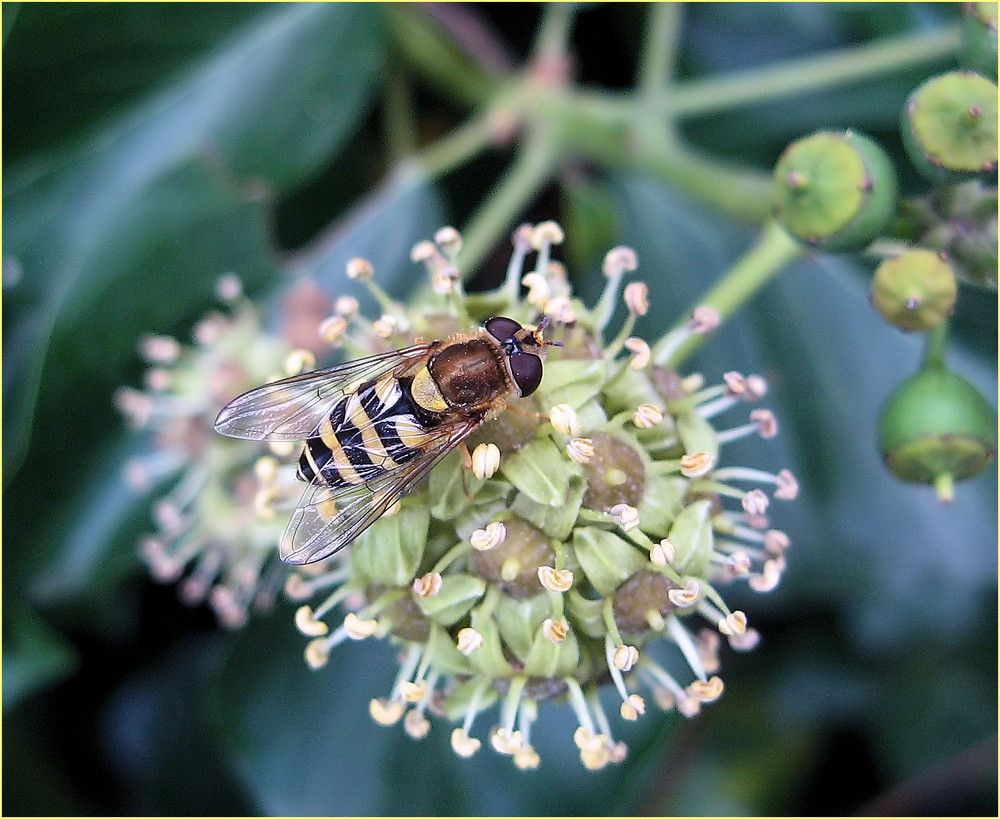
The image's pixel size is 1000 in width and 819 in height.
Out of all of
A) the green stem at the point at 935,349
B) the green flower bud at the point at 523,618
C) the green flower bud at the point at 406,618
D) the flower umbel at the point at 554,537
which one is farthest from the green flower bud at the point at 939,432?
the green flower bud at the point at 406,618

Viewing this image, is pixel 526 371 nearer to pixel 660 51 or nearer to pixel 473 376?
pixel 473 376

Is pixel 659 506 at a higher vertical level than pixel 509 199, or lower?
lower

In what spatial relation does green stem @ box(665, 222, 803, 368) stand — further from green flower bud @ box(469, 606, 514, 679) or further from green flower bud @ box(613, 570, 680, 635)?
green flower bud @ box(469, 606, 514, 679)

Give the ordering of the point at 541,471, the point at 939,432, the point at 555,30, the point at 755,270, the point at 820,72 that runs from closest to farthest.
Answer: the point at 541,471, the point at 939,432, the point at 755,270, the point at 820,72, the point at 555,30

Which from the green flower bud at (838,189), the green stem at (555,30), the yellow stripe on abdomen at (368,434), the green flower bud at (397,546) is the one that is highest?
the green stem at (555,30)

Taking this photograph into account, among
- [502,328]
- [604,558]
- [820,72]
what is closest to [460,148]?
[820,72]

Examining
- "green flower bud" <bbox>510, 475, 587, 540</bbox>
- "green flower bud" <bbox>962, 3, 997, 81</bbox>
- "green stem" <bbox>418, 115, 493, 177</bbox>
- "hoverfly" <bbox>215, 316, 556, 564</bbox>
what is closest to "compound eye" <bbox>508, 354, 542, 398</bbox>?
"hoverfly" <bbox>215, 316, 556, 564</bbox>

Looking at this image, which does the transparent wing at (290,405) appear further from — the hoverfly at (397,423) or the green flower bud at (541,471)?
the green flower bud at (541,471)
